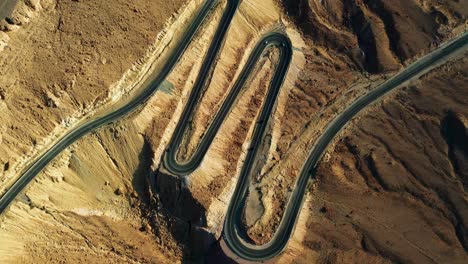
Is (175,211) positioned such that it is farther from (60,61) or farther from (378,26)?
(378,26)

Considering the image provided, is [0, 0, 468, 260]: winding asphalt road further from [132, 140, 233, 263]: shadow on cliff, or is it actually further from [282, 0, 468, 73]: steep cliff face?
[282, 0, 468, 73]: steep cliff face

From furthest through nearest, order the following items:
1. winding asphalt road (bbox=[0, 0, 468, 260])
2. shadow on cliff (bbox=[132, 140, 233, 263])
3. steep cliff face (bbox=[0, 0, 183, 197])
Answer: shadow on cliff (bbox=[132, 140, 233, 263])
winding asphalt road (bbox=[0, 0, 468, 260])
steep cliff face (bbox=[0, 0, 183, 197])

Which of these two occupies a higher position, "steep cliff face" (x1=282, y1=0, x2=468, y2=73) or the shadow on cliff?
"steep cliff face" (x1=282, y1=0, x2=468, y2=73)

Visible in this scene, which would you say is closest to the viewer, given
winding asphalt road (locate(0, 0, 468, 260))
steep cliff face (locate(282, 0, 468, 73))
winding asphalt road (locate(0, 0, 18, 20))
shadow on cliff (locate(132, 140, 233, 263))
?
winding asphalt road (locate(0, 0, 18, 20))

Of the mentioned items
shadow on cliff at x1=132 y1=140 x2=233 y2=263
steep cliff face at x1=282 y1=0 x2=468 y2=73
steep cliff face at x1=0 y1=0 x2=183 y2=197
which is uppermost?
steep cliff face at x1=282 y1=0 x2=468 y2=73

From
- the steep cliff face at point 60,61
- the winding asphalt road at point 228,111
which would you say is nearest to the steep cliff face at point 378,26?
the winding asphalt road at point 228,111

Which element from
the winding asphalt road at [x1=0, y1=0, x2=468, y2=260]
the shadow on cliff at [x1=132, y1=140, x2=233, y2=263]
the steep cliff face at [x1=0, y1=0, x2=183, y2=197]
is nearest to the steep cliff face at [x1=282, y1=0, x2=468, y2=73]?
the winding asphalt road at [x1=0, y1=0, x2=468, y2=260]

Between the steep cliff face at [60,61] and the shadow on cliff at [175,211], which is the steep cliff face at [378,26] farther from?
the shadow on cliff at [175,211]
